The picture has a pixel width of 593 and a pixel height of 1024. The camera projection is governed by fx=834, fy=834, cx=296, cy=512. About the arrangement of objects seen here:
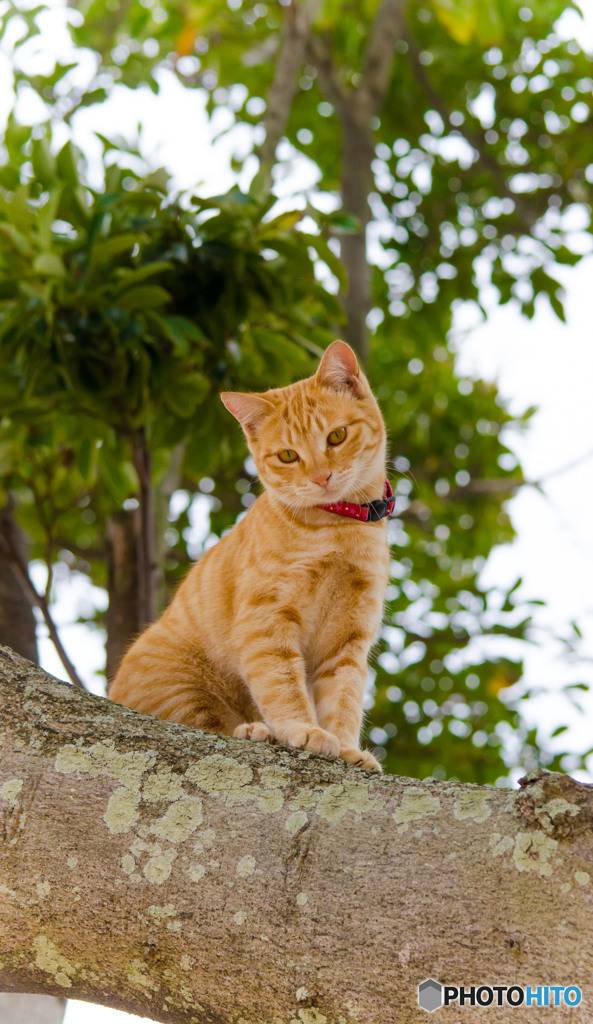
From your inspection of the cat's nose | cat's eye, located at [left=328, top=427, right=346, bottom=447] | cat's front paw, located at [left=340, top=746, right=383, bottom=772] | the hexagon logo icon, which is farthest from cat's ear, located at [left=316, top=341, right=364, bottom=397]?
the hexagon logo icon

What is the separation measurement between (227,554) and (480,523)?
2440 mm

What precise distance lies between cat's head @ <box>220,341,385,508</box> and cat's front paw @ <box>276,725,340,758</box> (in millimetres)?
743

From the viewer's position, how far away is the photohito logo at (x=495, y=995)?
1.07 m

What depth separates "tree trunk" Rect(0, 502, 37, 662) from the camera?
10.8 feet

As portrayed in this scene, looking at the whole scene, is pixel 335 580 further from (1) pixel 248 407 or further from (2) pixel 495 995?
(2) pixel 495 995

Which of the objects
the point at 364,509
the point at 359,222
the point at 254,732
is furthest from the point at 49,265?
the point at 359,222

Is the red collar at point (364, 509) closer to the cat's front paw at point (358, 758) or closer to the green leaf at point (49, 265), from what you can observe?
the cat's front paw at point (358, 758)

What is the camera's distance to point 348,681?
236cm

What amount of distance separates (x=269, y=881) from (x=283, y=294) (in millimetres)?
2328

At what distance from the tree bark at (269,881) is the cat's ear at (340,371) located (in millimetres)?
1480

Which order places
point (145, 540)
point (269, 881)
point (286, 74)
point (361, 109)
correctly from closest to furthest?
point (269, 881), point (145, 540), point (286, 74), point (361, 109)

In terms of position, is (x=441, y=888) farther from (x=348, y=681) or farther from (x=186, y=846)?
(x=348, y=681)

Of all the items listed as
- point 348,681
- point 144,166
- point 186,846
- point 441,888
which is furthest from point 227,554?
point 144,166

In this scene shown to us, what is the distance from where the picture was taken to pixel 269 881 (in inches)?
48.9
